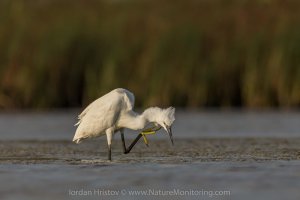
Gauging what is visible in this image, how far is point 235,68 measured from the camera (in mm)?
19109

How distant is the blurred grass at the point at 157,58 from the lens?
18.8m

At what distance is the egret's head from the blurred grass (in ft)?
22.9

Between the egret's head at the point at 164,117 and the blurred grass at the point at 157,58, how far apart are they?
698cm

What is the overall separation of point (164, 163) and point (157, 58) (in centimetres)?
858

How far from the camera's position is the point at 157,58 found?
19062 millimetres

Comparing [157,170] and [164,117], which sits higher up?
[164,117]

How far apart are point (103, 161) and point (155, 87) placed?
7.64 metres

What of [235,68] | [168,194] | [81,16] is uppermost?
[81,16]

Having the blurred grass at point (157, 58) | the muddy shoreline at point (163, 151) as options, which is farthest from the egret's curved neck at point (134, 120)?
the blurred grass at point (157, 58)

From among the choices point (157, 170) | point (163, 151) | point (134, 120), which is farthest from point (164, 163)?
point (163, 151)

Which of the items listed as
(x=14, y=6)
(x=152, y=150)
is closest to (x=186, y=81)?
(x=14, y=6)

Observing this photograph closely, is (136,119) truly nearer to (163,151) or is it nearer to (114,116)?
(114,116)

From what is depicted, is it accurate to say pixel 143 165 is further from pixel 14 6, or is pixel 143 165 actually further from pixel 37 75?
pixel 14 6

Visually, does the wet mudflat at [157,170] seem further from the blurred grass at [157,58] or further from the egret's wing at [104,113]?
the blurred grass at [157,58]
